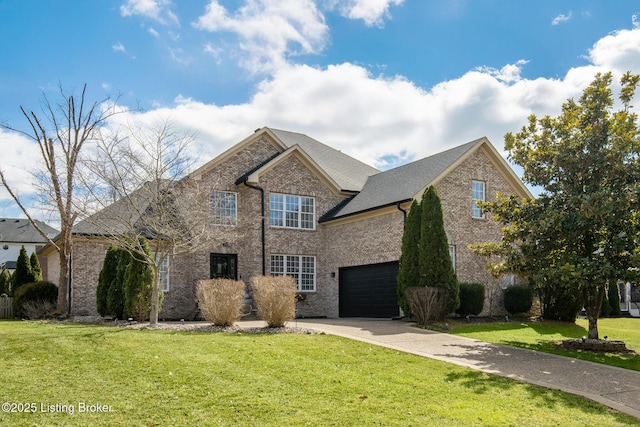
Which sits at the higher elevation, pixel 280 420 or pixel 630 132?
pixel 630 132

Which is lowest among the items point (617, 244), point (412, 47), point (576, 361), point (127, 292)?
point (576, 361)

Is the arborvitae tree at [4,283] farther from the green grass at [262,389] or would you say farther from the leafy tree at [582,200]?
the leafy tree at [582,200]

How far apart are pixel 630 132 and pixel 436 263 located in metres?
6.74

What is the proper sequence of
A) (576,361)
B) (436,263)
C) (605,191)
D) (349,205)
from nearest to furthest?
(576,361) → (605,191) → (436,263) → (349,205)

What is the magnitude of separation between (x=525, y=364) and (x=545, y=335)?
5.81 metres

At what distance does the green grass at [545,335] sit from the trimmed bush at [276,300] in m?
4.67

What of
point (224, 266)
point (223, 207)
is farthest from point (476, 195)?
point (224, 266)

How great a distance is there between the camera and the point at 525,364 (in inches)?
416

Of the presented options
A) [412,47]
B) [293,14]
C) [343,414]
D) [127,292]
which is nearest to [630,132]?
[412,47]

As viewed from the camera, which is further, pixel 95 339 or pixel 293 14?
pixel 293 14

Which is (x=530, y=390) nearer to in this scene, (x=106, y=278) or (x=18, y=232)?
(x=106, y=278)

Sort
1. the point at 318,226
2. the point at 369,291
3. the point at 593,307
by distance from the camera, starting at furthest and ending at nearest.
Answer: the point at 318,226 → the point at 369,291 → the point at 593,307

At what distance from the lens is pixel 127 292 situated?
16219 mm

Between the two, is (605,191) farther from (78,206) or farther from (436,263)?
(78,206)
